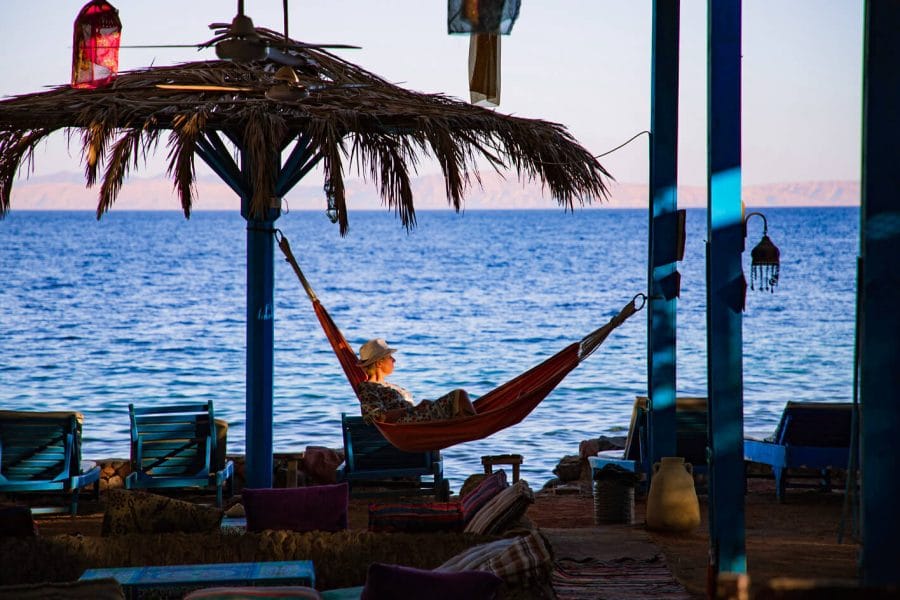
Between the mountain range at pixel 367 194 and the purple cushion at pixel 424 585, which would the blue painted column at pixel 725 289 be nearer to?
the purple cushion at pixel 424 585

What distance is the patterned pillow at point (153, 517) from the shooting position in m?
3.88

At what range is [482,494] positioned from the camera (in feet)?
14.0

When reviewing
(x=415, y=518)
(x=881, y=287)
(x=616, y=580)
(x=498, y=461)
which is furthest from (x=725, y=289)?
(x=498, y=461)

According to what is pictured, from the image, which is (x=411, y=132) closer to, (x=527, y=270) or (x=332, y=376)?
(x=332, y=376)

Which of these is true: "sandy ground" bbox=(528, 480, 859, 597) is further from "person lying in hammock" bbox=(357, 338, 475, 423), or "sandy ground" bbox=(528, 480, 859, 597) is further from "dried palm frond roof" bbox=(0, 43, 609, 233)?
"dried palm frond roof" bbox=(0, 43, 609, 233)

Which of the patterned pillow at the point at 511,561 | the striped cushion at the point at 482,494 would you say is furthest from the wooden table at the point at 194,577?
the striped cushion at the point at 482,494

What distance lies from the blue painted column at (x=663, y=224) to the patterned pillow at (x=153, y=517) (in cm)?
217

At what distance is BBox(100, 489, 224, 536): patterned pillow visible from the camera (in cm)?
388

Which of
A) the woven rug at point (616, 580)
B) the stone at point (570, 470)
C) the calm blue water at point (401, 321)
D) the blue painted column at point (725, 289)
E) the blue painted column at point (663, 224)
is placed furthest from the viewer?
the calm blue water at point (401, 321)

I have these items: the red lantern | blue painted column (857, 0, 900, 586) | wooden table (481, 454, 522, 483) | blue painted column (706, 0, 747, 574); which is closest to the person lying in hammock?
wooden table (481, 454, 522, 483)

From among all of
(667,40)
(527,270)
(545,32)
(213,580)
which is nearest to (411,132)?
(667,40)

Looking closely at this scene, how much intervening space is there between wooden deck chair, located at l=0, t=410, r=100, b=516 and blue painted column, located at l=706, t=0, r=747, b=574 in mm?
3254

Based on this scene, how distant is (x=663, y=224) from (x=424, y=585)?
2.73 meters

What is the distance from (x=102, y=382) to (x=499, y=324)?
35.2 feet
